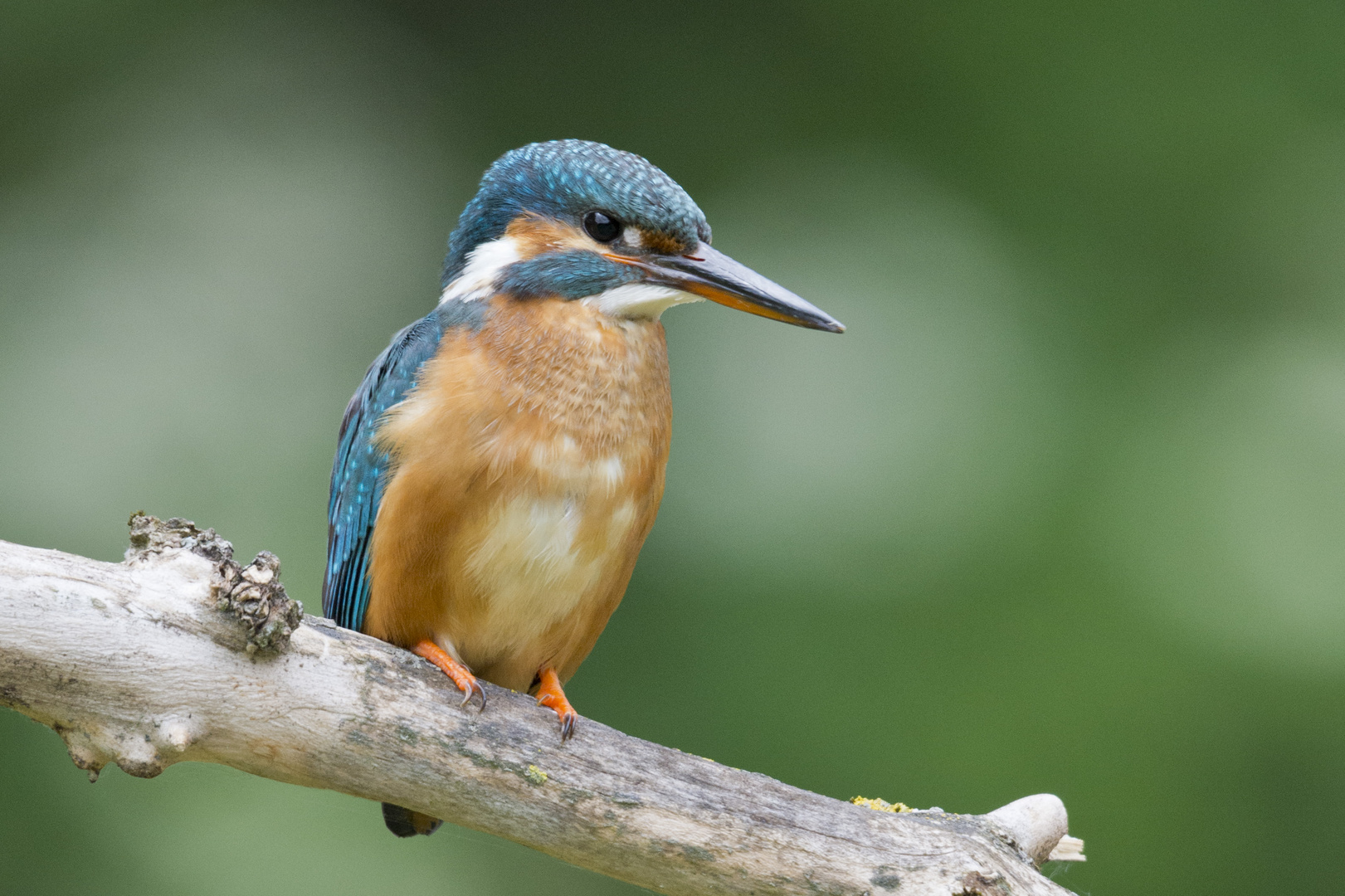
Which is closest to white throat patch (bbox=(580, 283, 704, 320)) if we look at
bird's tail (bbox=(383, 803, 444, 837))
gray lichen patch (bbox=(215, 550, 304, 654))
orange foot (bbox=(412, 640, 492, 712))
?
orange foot (bbox=(412, 640, 492, 712))

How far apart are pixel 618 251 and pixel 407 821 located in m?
1.06

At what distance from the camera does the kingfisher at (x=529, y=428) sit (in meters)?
1.88

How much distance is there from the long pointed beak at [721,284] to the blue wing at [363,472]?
0.37 meters

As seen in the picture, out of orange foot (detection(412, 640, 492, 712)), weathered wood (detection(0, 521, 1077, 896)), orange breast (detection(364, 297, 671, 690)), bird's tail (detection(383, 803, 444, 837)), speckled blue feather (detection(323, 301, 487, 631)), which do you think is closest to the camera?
weathered wood (detection(0, 521, 1077, 896))

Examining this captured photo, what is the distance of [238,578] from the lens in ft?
4.87

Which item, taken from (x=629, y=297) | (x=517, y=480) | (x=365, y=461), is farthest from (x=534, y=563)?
(x=629, y=297)

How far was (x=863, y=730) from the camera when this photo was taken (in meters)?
3.28

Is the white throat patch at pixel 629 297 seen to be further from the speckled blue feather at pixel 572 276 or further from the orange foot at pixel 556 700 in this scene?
the orange foot at pixel 556 700

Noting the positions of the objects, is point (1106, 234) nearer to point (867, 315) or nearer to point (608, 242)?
point (867, 315)

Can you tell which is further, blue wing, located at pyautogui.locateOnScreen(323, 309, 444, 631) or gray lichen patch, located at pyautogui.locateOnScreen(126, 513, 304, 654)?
blue wing, located at pyautogui.locateOnScreen(323, 309, 444, 631)

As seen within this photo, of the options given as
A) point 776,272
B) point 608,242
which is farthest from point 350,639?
point 776,272

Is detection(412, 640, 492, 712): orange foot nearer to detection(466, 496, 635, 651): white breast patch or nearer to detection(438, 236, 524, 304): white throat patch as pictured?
detection(466, 496, 635, 651): white breast patch

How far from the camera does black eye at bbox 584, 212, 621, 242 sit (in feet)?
6.59

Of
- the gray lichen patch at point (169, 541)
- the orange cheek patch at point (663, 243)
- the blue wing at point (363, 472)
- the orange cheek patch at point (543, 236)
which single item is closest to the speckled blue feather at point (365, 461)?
the blue wing at point (363, 472)
